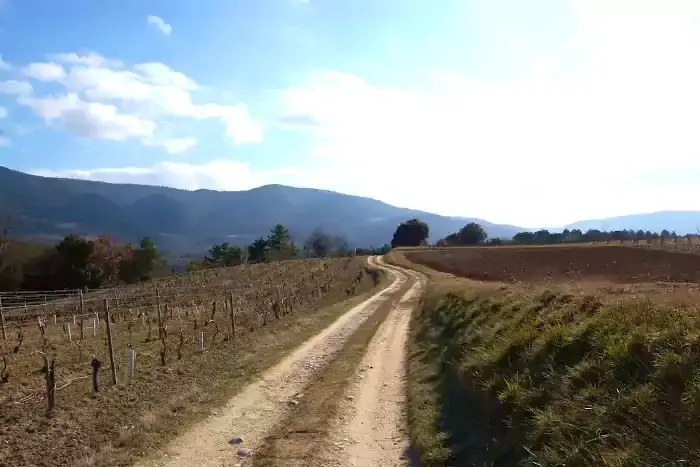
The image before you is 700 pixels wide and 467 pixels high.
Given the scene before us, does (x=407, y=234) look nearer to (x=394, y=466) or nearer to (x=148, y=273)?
(x=148, y=273)

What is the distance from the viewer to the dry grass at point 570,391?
6.46 meters

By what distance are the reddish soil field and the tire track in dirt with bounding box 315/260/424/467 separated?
22.1 m

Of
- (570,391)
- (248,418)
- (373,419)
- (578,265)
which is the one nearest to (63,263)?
(578,265)

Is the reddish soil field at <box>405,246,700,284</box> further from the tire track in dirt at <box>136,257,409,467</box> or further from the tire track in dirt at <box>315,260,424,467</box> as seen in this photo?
the tire track in dirt at <box>136,257,409,467</box>

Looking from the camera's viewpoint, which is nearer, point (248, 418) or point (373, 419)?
point (373, 419)

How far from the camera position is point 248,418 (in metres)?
12.5

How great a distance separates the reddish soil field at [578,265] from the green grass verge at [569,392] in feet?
84.8

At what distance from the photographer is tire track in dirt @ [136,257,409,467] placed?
32.9 feet

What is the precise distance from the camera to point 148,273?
88.3 m

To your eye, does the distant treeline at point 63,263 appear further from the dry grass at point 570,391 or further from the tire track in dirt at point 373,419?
the dry grass at point 570,391

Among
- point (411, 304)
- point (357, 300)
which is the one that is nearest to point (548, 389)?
A: point (411, 304)

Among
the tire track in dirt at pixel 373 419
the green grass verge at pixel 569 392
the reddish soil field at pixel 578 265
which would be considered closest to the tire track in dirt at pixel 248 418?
the tire track in dirt at pixel 373 419

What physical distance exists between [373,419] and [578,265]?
4764cm

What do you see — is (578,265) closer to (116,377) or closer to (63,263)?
(116,377)
